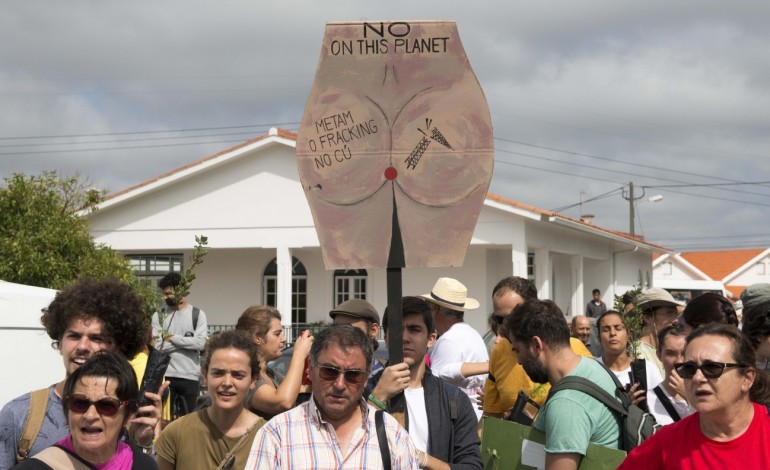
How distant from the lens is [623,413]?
173 inches

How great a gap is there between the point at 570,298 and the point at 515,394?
28682 mm

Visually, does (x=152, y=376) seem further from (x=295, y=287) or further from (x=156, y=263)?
(x=156, y=263)

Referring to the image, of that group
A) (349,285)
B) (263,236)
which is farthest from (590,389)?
(349,285)

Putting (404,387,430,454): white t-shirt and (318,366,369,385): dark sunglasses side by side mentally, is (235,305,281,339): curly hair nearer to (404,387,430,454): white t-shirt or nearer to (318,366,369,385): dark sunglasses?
(404,387,430,454): white t-shirt

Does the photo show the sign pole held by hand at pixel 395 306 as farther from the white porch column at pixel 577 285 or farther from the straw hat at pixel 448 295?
the white porch column at pixel 577 285

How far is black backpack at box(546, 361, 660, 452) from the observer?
436 centimetres

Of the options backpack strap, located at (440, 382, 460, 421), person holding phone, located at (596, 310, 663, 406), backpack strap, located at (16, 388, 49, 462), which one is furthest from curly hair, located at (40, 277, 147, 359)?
person holding phone, located at (596, 310, 663, 406)

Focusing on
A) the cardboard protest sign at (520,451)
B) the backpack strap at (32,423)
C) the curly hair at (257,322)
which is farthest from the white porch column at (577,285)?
the backpack strap at (32,423)

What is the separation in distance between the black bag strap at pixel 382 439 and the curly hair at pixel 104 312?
1.07 meters

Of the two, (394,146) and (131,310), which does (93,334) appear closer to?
(131,310)

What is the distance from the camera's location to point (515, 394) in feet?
20.1

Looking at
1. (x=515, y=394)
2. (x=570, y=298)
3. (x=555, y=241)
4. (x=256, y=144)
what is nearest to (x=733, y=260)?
(x=570, y=298)

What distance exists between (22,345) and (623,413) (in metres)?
4.92

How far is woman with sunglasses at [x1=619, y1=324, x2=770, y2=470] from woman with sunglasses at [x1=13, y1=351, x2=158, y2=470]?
1.86m
